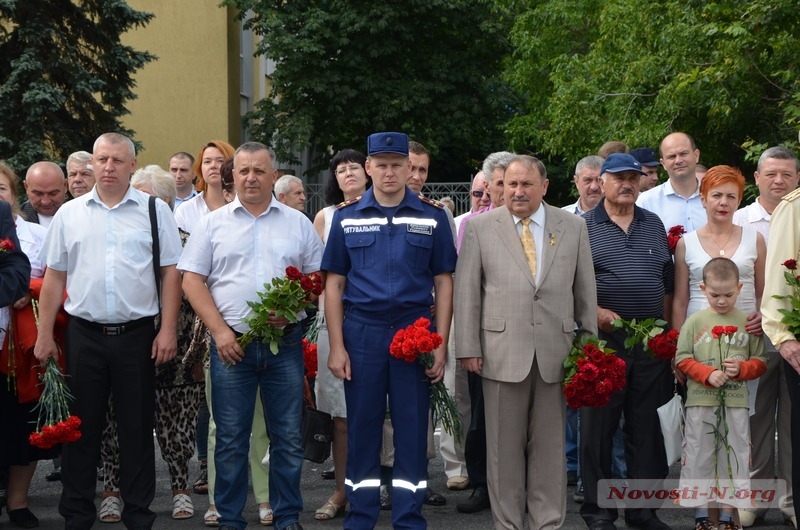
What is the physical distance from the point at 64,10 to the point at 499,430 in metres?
14.7

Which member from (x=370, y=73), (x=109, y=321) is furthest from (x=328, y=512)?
(x=370, y=73)

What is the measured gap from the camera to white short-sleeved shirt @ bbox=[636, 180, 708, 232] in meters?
8.26

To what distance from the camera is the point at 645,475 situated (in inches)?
283

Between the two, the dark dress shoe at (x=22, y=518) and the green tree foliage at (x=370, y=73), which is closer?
the dark dress shoe at (x=22, y=518)

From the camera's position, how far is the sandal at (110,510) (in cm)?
743

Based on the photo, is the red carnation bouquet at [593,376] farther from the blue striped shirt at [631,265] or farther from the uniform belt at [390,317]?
the uniform belt at [390,317]

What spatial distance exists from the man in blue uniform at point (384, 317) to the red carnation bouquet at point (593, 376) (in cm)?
78

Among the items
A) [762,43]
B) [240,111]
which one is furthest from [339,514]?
[240,111]

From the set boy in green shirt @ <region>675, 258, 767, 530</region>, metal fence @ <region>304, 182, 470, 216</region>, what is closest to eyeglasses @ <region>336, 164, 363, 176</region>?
boy in green shirt @ <region>675, 258, 767, 530</region>

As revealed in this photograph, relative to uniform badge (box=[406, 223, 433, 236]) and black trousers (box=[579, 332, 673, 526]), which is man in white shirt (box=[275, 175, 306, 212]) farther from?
black trousers (box=[579, 332, 673, 526])

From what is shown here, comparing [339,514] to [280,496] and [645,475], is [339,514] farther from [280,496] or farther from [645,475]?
[645,475]

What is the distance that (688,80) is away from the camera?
1559cm

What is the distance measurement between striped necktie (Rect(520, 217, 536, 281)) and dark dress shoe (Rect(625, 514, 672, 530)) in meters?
1.85

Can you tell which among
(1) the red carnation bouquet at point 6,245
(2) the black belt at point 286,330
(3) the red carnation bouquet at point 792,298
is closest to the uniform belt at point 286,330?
(2) the black belt at point 286,330
